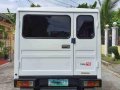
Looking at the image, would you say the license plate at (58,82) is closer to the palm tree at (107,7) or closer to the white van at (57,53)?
the white van at (57,53)

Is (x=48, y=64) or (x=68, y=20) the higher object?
(x=68, y=20)

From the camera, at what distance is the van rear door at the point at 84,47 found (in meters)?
11.5

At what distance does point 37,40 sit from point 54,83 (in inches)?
48.1

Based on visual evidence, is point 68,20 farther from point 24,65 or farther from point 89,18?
point 24,65

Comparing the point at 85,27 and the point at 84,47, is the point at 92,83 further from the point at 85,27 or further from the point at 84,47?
the point at 85,27

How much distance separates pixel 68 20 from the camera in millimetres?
11617

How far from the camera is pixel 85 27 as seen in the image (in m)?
11.7

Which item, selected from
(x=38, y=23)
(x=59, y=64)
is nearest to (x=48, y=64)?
(x=59, y=64)

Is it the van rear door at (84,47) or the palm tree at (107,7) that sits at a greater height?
the palm tree at (107,7)

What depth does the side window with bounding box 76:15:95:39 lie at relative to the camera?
1159 cm

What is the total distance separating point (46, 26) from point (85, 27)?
1053 millimetres

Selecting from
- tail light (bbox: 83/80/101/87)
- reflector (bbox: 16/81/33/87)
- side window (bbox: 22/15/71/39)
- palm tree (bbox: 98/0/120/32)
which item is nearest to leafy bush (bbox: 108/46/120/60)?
palm tree (bbox: 98/0/120/32)

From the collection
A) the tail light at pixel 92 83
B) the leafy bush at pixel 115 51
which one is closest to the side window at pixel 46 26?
the tail light at pixel 92 83

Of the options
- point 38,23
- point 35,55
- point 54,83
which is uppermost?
point 38,23
